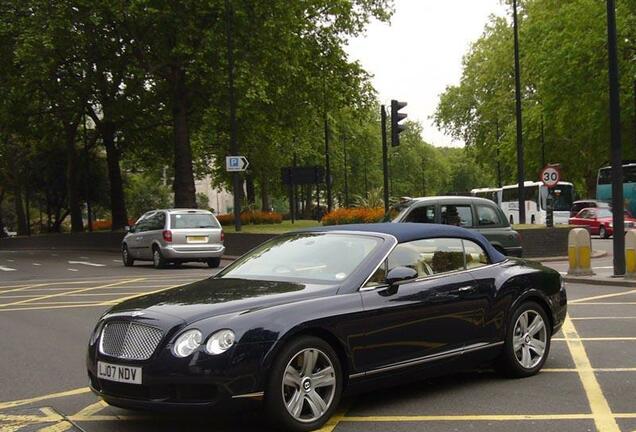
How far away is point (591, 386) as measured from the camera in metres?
6.07

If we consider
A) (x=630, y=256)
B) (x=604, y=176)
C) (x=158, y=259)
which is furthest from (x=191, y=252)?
(x=604, y=176)

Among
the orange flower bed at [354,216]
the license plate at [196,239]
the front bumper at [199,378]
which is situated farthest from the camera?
the orange flower bed at [354,216]

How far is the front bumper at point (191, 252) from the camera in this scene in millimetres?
20047

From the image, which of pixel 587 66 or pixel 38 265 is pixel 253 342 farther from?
pixel 587 66

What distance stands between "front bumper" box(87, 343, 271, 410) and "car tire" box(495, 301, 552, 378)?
8.40 feet

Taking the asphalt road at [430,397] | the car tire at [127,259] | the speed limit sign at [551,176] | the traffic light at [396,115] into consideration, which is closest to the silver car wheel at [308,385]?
the asphalt road at [430,397]

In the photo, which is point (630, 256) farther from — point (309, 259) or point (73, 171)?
point (73, 171)

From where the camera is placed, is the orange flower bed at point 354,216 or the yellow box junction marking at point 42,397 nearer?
the yellow box junction marking at point 42,397

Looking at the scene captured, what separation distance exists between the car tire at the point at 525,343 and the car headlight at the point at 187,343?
286 centimetres

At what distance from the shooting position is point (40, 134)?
38062mm

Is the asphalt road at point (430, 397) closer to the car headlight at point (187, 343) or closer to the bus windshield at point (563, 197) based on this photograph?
the car headlight at point (187, 343)

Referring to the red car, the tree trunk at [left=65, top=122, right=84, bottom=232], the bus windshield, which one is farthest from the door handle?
the bus windshield

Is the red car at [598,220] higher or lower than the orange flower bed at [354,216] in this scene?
lower

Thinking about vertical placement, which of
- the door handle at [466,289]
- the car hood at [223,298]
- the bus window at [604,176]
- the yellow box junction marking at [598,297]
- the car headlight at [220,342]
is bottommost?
the yellow box junction marking at [598,297]
